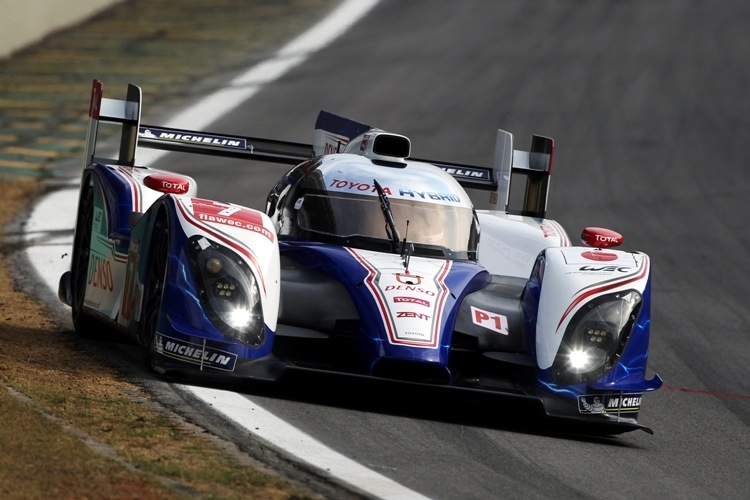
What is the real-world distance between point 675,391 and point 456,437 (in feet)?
11.2

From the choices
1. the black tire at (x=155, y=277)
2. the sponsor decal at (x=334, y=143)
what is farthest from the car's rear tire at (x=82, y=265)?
the sponsor decal at (x=334, y=143)

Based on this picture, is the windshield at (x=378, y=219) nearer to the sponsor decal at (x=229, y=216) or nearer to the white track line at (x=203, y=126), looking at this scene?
the sponsor decal at (x=229, y=216)

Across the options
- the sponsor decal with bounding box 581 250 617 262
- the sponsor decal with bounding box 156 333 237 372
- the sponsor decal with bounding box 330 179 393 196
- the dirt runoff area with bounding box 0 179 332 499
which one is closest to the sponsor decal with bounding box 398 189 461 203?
the sponsor decal with bounding box 330 179 393 196

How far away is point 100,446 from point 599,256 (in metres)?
3.91

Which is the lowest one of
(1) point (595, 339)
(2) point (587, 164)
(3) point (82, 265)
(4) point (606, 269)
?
(3) point (82, 265)

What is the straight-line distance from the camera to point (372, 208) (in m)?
8.81

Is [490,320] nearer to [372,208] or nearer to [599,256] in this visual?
[599,256]

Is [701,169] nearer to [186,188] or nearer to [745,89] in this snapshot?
[745,89]

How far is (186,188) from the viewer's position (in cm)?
927

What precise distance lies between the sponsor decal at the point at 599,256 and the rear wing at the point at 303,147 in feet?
8.33

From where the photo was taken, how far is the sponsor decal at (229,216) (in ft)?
25.6

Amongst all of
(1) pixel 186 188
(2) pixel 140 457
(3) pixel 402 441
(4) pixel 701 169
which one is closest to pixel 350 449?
(3) pixel 402 441

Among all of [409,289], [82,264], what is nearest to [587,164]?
[82,264]

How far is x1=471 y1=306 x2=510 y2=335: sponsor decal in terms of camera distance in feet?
26.2
